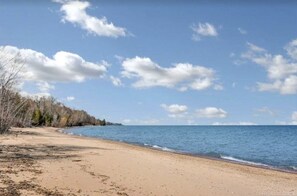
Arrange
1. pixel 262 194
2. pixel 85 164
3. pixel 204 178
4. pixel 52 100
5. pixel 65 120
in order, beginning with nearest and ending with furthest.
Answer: pixel 262 194, pixel 204 178, pixel 85 164, pixel 65 120, pixel 52 100

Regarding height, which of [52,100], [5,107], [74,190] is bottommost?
[74,190]

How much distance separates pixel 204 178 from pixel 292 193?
3.66 meters

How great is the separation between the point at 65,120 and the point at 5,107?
115350 mm

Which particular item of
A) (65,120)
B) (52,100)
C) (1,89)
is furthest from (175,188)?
(52,100)

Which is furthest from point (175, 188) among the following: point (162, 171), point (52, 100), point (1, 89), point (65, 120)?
point (52, 100)

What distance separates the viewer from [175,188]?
1359 cm

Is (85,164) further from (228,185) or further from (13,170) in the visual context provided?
(228,185)

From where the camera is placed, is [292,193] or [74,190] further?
[292,193]

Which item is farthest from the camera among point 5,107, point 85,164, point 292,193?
point 5,107

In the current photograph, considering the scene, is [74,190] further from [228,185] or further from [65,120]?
[65,120]

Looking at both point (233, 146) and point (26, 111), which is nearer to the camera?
point (233, 146)

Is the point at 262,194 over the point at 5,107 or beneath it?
beneath

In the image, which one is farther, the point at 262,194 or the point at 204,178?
the point at 204,178

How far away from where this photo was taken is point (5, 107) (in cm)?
3023
